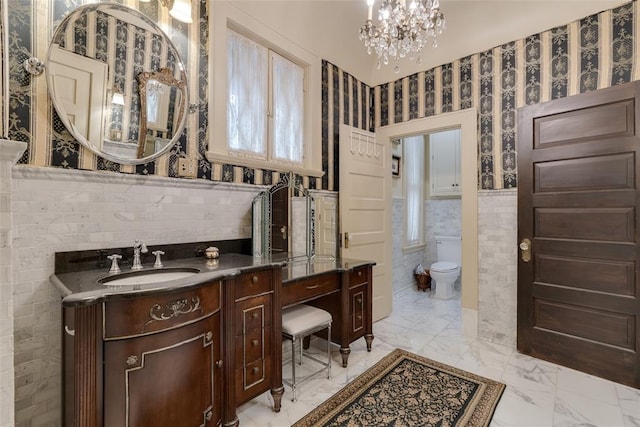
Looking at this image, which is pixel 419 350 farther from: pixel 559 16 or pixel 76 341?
pixel 559 16

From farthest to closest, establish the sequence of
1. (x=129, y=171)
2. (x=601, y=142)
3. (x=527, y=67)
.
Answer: (x=527, y=67) → (x=601, y=142) → (x=129, y=171)

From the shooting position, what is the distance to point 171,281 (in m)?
1.33

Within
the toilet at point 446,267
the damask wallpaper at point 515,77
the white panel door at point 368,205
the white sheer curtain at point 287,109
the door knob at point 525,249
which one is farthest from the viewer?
the toilet at point 446,267

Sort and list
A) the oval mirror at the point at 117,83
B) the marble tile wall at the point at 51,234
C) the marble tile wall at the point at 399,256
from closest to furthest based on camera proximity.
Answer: the marble tile wall at the point at 51,234 → the oval mirror at the point at 117,83 → the marble tile wall at the point at 399,256

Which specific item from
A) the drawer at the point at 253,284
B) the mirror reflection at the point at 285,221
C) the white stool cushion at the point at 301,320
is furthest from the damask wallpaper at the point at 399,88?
the white stool cushion at the point at 301,320

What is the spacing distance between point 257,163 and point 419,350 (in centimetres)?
218

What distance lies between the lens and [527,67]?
2.64m

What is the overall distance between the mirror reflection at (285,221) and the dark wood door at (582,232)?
1.89 metres

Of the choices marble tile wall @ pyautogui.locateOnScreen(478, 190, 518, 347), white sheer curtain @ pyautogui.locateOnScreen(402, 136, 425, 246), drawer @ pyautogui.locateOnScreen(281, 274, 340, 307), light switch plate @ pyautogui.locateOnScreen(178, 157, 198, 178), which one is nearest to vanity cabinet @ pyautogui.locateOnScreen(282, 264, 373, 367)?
drawer @ pyautogui.locateOnScreen(281, 274, 340, 307)

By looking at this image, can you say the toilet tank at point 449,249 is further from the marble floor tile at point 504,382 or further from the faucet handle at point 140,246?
the faucet handle at point 140,246

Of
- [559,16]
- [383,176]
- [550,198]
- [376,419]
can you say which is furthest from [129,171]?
[559,16]

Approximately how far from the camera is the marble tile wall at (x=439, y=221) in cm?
486

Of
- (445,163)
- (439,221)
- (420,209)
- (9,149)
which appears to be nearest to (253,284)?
(9,149)

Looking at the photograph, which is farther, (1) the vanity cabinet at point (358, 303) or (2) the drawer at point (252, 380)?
(1) the vanity cabinet at point (358, 303)
